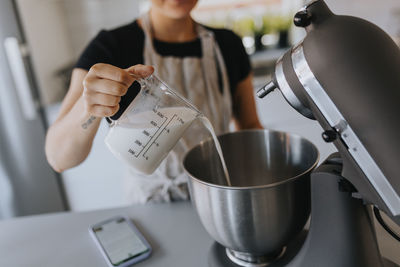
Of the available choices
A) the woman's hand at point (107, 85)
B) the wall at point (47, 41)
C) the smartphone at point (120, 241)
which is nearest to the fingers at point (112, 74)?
the woman's hand at point (107, 85)

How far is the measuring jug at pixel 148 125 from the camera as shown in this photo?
0.59 m

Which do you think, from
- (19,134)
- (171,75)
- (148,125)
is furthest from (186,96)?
(19,134)

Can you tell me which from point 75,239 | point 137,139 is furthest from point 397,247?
point 75,239

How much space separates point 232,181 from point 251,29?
1.76 m

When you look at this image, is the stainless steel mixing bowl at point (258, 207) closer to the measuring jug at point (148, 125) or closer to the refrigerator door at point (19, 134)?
the measuring jug at point (148, 125)

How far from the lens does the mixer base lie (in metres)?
0.62

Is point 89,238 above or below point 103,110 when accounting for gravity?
below

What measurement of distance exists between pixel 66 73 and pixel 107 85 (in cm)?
169

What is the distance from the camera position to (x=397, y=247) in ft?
2.08

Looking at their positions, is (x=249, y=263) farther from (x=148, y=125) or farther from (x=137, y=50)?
(x=137, y=50)

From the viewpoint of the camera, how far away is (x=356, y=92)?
Result: 430 mm

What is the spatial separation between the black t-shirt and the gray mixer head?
0.62m

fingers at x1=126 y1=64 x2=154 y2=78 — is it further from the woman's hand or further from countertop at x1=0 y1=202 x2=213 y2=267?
countertop at x1=0 y1=202 x2=213 y2=267

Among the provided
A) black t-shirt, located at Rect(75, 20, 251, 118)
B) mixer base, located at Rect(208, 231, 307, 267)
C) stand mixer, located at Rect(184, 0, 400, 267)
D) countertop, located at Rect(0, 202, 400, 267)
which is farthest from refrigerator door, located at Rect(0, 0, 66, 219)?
stand mixer, located at Rect(184, 0, 400, 267)
